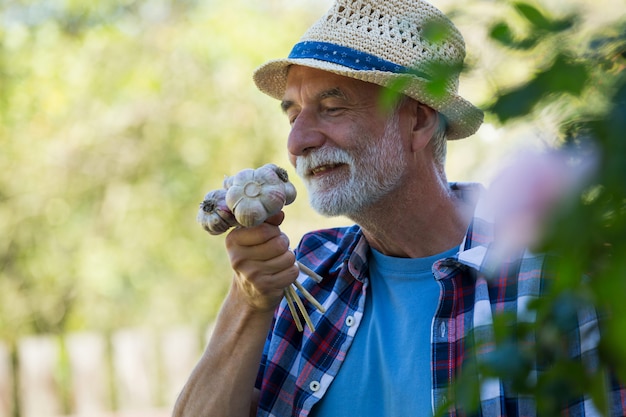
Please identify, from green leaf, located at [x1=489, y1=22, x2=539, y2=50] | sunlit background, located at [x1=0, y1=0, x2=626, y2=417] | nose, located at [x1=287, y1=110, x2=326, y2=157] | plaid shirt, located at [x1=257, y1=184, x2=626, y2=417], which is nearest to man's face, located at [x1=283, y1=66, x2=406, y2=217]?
nose, located at [x1=287, y1=110, x2=326, y2=157]

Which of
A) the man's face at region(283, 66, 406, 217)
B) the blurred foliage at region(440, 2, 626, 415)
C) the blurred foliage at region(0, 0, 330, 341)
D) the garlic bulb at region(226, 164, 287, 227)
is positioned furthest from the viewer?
the blurred foliage at region(0, 0, 330, 341)

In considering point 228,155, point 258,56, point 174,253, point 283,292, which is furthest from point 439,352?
point 174,253

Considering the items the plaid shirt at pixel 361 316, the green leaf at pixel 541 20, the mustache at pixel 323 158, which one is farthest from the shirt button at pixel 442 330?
the green leaf at pixel 541 20

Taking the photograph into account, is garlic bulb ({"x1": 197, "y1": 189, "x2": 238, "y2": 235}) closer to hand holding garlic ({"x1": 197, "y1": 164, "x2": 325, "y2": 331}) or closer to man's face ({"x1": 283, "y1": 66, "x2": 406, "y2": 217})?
hand holding garlic ({"x1": 197, "y1": 164, "x2": 325, "y2": 331})

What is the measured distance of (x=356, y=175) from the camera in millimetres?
2275

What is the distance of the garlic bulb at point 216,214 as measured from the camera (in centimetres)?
194

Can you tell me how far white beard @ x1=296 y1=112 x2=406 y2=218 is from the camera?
88.4 inches

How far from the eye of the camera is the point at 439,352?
2006mm

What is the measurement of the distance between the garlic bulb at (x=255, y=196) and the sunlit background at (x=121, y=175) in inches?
177

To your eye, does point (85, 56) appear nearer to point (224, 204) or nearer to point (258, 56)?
point (258, 56)

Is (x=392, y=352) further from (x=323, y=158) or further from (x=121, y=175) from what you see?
(x=121, y=175)

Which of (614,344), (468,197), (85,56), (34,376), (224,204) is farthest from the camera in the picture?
(85,56)

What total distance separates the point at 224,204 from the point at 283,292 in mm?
267

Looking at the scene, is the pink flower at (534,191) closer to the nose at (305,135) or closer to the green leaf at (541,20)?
the green leaf at (541,20)
